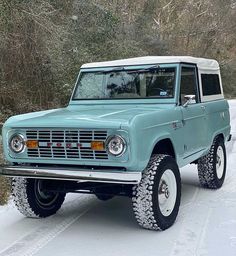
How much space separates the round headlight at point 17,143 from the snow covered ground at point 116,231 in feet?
2.89

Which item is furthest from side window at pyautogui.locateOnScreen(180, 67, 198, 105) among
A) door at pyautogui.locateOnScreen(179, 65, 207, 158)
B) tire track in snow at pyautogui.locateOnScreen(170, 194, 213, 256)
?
tire track in snow at pyautogui.locateOnScreen(170, 194, 213, 256)

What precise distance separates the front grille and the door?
1.44 m

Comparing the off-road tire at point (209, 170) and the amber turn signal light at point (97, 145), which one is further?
the off-road tire at point (209, 170)

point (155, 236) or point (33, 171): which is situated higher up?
point (33, 171)

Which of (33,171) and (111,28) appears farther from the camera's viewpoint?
(111,28)

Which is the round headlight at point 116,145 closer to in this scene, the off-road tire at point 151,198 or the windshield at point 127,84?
the off-road tire at point 151,198

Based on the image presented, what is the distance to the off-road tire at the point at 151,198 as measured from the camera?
4.54 metres

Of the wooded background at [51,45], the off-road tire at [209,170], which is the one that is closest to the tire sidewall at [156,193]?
the off-road tire at [209,170]

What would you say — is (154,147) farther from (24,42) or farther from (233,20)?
(233,20)

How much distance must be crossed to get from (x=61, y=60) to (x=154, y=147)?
919 cm

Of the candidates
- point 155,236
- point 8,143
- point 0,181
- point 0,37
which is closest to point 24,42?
point 0,37

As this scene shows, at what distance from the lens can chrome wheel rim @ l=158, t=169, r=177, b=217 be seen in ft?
15.9

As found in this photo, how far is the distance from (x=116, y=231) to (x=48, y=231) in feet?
2.42

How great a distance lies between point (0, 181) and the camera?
21.8 ft
